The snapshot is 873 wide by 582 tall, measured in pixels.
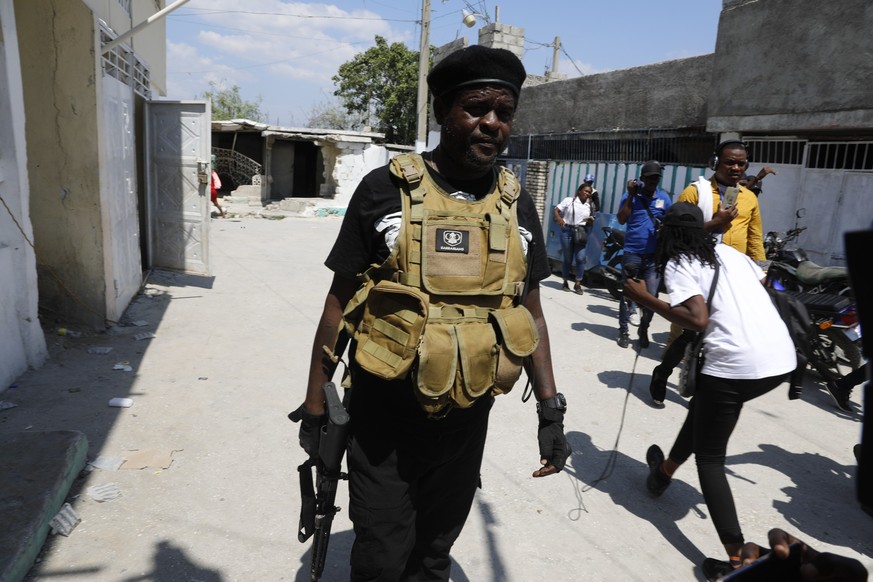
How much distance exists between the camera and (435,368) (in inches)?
67.9

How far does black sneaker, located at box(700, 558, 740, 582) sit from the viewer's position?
2.72 meters

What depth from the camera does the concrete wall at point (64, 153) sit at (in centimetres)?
548

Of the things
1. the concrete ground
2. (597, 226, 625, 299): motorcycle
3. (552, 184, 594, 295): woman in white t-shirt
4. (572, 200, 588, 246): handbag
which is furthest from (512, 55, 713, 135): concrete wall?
the concrete ground

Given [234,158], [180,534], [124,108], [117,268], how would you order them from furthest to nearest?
[234,158], [124,108], [117,268], [180,534]

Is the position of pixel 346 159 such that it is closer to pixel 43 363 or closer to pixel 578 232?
pixel 578 232

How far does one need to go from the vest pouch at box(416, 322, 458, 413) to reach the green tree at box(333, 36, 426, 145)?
2972 centimetres

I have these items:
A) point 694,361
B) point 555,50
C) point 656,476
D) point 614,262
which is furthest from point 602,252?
point 555,50

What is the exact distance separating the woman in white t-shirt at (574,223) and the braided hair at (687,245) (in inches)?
244

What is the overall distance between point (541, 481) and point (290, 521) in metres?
1.41

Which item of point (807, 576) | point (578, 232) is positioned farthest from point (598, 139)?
point (807, 576)

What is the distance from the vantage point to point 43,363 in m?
4.82

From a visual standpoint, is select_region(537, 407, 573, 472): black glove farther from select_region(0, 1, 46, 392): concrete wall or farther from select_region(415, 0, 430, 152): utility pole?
select_region(415, 0, 430, 152): utility pole

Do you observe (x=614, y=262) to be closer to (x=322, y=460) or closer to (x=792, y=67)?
(x=792, y=67)

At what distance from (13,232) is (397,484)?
3891 mm
